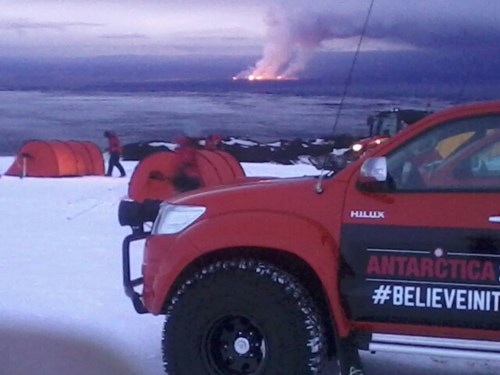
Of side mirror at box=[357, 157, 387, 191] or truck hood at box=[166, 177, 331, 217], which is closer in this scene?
side mirror at box=[357, 157, 387, 191]

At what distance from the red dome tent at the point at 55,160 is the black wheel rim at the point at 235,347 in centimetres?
1491

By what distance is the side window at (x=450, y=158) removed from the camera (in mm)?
5934

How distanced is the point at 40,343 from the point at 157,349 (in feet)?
2.52

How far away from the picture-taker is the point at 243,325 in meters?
6.16

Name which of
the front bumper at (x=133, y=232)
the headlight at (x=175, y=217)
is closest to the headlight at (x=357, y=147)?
the front bumper at (x=133, y=232)

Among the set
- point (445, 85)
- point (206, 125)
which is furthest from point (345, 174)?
point (206, 125)

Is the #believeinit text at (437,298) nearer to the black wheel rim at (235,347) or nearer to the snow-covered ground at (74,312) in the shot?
the black wheel rim at (235,347)

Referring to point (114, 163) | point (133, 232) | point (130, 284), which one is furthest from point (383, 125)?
point (114, 163)

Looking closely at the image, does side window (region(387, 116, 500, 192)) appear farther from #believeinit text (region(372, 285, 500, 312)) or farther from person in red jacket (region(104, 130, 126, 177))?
person in red jacket (region(104, 130, 126, 177))

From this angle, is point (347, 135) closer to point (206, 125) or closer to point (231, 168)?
point (231, 168)

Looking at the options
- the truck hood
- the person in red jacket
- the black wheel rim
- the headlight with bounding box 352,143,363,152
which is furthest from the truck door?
the person in red jacket

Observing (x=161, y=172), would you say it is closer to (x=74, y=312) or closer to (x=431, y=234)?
(x=74, y=312)

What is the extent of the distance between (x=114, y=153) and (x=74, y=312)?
1294 centimetres

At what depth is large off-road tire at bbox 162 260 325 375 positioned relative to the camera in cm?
602
